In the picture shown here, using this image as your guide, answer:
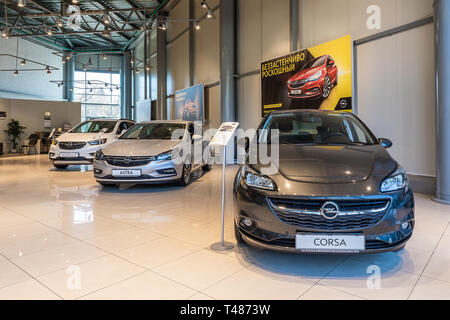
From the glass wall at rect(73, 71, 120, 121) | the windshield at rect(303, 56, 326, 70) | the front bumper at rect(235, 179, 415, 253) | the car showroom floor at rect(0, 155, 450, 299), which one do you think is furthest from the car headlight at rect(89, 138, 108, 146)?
the glass wall at rect(73, 71, 120, 121)

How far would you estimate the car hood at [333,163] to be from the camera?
191cm

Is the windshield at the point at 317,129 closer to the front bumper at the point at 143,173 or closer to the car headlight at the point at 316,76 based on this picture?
the front bumper at the point at 143,173

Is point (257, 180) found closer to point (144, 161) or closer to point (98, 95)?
point (144, 161)

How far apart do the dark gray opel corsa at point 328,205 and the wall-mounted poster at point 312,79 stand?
3.79 m

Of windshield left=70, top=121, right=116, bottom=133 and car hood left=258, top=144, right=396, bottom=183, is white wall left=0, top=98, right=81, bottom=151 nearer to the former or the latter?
windshield left=70, top=121, right=116, bottom=133

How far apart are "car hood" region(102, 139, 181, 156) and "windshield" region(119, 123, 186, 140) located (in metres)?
0.32

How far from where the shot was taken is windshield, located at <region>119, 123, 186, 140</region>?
209 inches

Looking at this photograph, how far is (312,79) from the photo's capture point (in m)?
6.24

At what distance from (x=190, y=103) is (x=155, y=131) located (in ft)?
20.3

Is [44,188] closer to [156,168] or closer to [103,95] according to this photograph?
[156,168]

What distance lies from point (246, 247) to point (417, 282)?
3.79 ft

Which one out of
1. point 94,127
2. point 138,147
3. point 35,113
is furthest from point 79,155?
point 35,113

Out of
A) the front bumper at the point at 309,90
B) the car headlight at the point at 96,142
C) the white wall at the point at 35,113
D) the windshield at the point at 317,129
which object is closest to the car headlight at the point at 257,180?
the windshield at the point at 317,129
